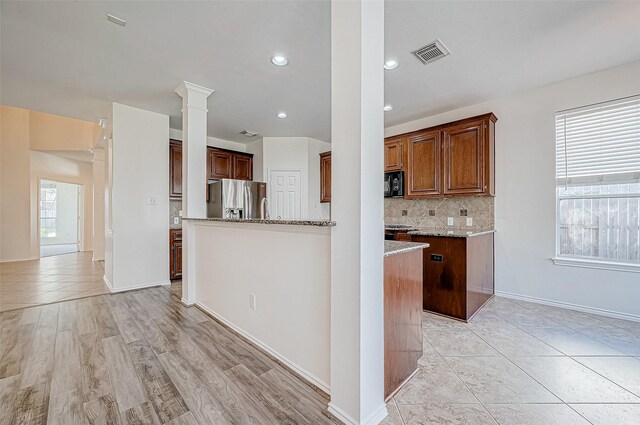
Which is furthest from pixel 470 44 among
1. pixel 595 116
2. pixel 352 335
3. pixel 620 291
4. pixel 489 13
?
pixel 620 291

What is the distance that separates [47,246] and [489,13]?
12.9 m

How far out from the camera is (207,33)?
2.31 m

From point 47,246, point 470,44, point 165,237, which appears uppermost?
point 470,44

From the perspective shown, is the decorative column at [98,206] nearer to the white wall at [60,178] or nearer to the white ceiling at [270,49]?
the white wall at [60,178]

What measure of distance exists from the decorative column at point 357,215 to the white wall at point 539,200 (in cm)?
297

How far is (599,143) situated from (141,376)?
490 centimetres

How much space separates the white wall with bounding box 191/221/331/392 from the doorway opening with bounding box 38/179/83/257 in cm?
965

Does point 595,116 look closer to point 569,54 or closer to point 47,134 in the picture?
point 569,54

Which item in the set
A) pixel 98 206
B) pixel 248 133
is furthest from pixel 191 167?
pixel 98 206

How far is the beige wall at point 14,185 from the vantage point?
5910mm

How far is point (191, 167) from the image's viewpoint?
3.30 m

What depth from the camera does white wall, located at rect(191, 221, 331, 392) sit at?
1.68m

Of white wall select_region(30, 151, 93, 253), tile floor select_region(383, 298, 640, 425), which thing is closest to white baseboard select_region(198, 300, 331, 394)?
tile floor select_region(383, 298, 640, 425)

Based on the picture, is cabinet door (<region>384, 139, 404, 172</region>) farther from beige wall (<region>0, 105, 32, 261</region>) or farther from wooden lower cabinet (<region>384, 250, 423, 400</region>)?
beige wall (<region>0, 105, 32, 261</region>)
